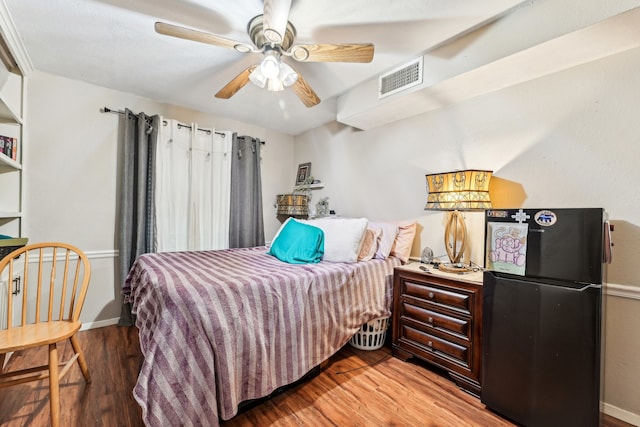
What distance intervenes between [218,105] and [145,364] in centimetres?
277

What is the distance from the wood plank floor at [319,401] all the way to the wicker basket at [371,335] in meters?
0.22

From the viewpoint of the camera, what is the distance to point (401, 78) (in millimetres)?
2223

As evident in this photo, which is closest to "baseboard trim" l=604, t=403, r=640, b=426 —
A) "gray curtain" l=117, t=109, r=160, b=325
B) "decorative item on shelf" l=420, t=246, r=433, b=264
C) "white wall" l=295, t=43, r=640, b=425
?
"white wall" l=295, t=43, r=640, b=425

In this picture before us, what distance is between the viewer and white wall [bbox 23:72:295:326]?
2.47 metres

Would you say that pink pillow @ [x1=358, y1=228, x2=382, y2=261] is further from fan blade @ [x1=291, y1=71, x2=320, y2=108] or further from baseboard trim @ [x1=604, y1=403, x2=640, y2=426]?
baseboard trim @ [x1=604, y1=403, x2=640, y2=426]

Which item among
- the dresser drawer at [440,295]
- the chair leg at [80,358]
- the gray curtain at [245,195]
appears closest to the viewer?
the chair leg at [80,358]

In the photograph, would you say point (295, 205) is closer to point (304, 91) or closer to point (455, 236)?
point (304, 91)

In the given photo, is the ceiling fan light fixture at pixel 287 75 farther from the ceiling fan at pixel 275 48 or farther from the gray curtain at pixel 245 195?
the gray curtain at pixel 245 195

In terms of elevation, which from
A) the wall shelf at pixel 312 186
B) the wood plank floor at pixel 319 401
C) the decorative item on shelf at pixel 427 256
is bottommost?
the wood plank floor at pixel 319 401

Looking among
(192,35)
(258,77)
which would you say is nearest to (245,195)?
(258,77)

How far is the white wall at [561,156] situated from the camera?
1.57 meters

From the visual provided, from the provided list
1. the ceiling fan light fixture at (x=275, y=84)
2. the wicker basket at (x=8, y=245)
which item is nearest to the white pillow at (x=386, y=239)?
the ceiling fan light fixture at (x=275, y=84)

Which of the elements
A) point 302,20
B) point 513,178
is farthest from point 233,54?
point 513,178

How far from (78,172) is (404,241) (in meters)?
3.21
